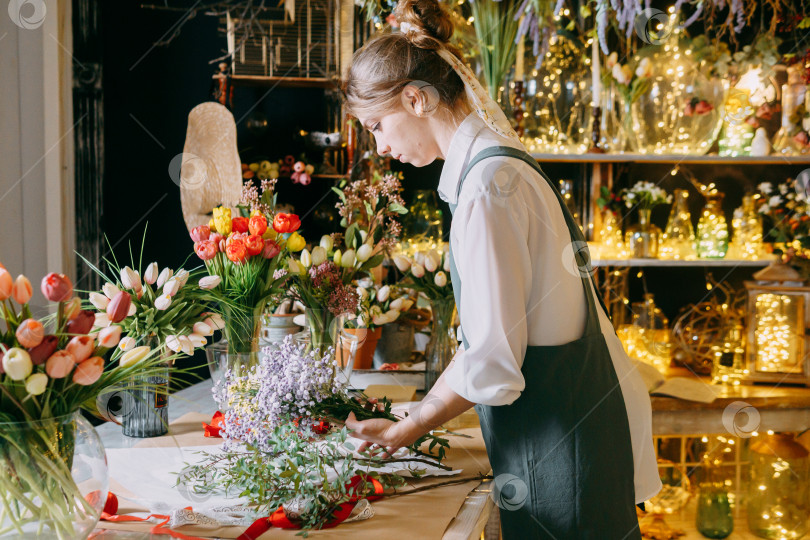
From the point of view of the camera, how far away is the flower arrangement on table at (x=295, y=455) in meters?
1.03

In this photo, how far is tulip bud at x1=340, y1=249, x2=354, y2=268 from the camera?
1.73 m

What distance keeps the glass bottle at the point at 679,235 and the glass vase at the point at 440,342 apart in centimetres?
150

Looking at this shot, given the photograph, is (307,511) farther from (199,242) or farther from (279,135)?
(279,135)

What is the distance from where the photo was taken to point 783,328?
111 inches

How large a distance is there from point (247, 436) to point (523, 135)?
206cm

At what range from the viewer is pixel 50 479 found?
79 cm

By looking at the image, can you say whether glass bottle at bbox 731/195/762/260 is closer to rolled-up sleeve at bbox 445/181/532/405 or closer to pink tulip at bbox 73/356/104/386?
rolled-up sleeve at bbox 445/181/532/405

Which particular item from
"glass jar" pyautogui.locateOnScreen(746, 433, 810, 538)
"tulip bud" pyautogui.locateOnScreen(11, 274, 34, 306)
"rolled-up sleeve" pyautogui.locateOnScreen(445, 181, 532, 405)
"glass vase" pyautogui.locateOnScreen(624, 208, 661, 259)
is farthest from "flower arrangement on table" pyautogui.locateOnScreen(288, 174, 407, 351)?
"glass jar" pyautogui.locateOnScreen(746, 433, 810, 538)

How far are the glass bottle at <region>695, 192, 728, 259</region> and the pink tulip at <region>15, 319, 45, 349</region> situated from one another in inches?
107

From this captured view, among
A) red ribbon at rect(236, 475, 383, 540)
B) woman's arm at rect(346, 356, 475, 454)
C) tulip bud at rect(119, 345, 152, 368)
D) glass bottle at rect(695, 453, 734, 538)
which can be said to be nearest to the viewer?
tulip bud at rect(119, 345, 152, 368)

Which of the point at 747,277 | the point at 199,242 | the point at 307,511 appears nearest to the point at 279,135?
the point at 199,242

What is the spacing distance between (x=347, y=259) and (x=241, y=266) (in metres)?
0.36

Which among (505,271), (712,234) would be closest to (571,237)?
(505,271)

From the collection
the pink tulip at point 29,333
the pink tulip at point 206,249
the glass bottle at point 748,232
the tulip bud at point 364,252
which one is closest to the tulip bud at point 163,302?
the pink tulip at point 206,249
